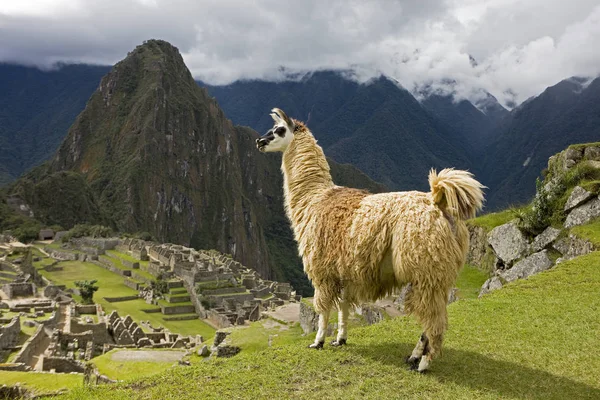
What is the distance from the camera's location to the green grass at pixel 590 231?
10.4 meters

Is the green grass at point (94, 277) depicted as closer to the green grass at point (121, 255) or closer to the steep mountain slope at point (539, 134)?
the green grass at point (121, 255)

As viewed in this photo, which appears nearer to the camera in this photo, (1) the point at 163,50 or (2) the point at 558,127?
(2) the point at 558,127

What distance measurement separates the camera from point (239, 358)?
533 centimetres

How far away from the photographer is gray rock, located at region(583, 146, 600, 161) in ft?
42.9

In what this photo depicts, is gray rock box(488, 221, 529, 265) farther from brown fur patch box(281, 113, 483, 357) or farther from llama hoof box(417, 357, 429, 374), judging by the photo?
llama hoof box(417, 357, 429, 374)

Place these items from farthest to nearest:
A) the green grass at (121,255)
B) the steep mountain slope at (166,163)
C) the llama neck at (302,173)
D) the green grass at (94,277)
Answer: the steep mountain slope at (166,163), the green grass at (121,255), the green grass at (94,277), the llama neck at (302,173)

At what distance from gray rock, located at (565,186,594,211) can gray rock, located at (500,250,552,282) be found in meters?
1.53

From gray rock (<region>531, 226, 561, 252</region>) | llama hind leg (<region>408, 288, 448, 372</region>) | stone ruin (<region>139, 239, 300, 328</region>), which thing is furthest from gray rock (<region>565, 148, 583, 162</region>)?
stone ruin (<region>139, 239, 300, 328</region>)

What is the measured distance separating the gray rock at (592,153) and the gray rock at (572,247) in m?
3.18

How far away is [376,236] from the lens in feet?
16.2

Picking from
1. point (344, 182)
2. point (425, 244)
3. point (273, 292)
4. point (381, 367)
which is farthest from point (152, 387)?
point (344, 182)

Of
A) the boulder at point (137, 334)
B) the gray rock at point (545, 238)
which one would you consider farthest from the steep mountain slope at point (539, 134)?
the gray rock at point (545, 238)

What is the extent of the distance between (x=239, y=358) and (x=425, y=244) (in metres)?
2.26

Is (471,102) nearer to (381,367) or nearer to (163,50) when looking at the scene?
(163,50)
